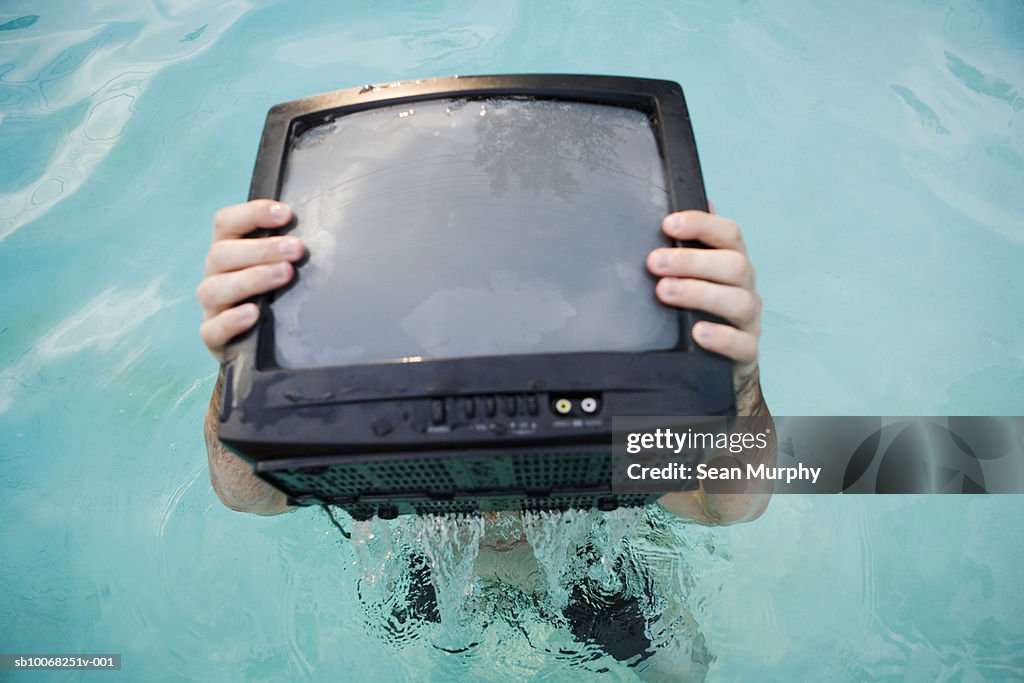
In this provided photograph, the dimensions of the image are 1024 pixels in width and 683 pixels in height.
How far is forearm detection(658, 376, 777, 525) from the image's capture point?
120cm

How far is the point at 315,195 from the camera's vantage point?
1053mm

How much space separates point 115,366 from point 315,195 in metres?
1.58

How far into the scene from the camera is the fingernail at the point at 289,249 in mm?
983

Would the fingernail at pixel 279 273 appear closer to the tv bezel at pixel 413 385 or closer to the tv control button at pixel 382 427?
the tv bezel at pixel 413 385

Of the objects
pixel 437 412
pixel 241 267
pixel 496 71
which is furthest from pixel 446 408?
pixel 496 71

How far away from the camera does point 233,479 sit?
1.33 metres

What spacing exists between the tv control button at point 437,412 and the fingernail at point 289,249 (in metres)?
0.32

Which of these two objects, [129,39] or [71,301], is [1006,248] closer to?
[71,301]

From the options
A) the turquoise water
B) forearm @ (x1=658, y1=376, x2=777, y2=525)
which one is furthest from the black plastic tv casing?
the turquoise water

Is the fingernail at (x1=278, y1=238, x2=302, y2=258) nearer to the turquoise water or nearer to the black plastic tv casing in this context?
the black plastic tv casing

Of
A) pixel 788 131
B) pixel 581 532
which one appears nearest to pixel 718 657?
pixel 581 532

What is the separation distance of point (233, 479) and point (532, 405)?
754 mm

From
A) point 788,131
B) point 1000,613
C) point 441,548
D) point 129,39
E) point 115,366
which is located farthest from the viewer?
point 129,39

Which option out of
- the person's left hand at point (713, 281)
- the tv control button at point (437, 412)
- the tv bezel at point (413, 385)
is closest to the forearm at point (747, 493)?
the person's left hand at point (713, 281)
